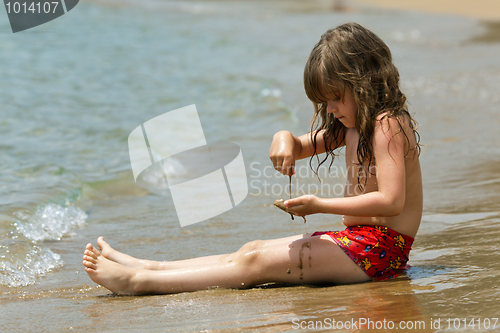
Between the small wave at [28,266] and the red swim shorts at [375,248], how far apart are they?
1.51m

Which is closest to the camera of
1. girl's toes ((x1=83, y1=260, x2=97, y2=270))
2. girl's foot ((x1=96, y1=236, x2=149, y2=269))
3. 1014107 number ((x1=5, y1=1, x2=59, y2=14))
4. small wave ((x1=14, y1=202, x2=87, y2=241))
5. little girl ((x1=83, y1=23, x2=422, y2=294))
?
little girl ((x1=83, y1=23, x2=422, y2=294))

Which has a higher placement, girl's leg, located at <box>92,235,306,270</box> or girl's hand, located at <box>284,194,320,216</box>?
girl's hand, located at <box>284,194,320,216</box>

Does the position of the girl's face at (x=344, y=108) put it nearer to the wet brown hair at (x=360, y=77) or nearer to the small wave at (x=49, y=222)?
the wet brown hair at (x=360, y=77)

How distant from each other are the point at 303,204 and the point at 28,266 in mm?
1586

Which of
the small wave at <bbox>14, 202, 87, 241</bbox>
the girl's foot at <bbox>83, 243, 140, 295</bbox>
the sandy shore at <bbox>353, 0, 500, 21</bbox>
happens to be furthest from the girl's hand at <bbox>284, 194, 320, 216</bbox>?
the sandy shore at <bbox>353, 0, 500, 21</bbox>

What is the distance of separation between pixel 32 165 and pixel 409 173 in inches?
145

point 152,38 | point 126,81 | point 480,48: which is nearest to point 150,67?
point 126,81

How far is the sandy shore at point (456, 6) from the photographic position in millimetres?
18609

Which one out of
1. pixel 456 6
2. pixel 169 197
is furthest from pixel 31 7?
pixel 169 197

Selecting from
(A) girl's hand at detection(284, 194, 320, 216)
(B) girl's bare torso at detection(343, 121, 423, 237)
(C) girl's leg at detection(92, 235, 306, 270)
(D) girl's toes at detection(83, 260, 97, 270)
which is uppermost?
(A) girl's hand at detection(284, 194, 320, 216)

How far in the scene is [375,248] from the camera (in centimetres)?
246

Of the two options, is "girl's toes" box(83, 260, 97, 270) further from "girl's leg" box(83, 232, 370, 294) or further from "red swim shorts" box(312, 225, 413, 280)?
"red swim shorts" box(312, 225, 413, 280)

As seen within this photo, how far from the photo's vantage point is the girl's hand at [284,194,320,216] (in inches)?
89.4

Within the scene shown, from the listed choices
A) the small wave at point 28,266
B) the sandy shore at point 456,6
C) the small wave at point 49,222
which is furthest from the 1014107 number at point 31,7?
the small wave at point 28,266
